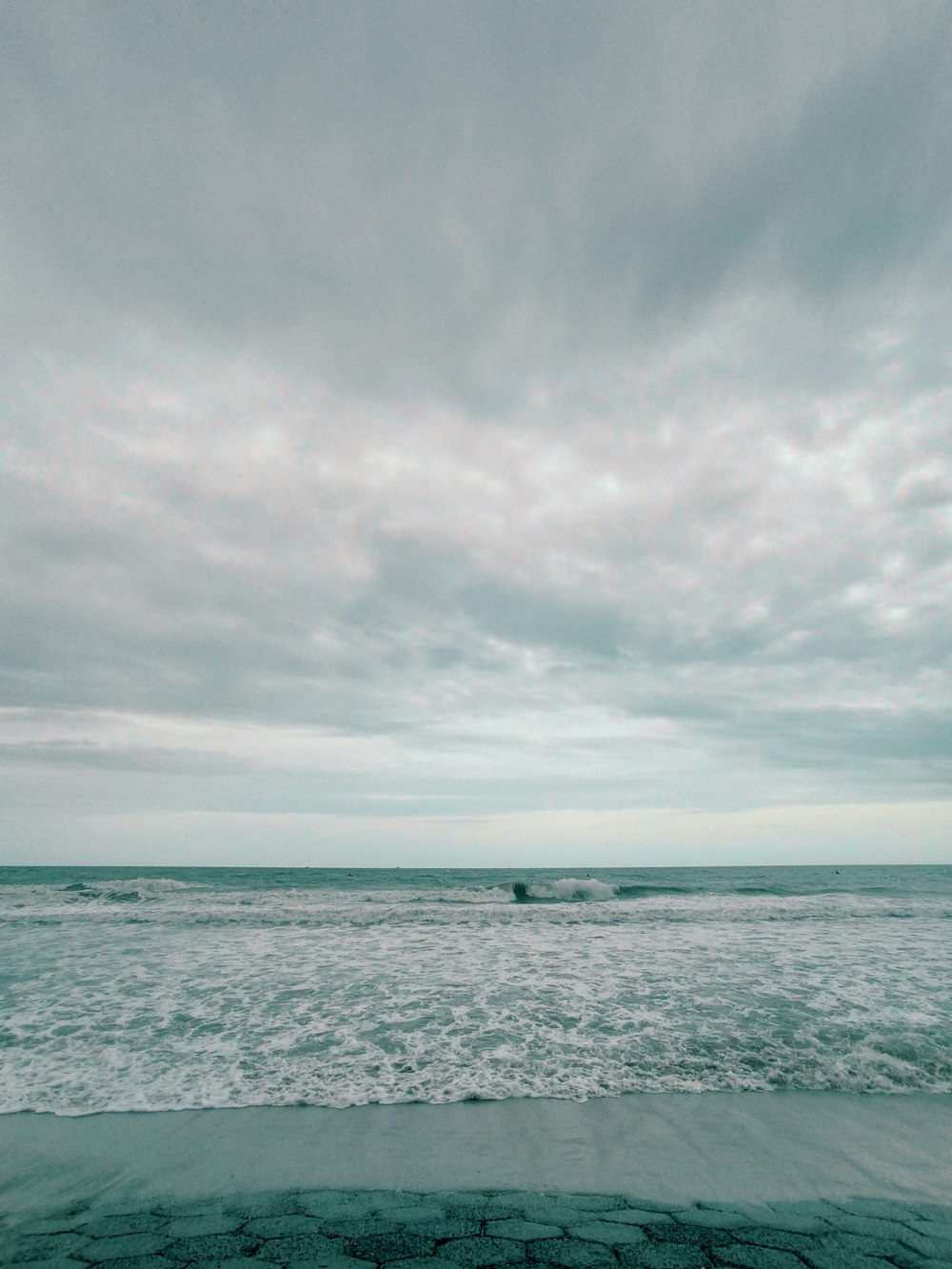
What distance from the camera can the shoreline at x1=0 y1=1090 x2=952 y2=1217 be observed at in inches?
203

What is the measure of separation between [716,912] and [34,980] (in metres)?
25.7

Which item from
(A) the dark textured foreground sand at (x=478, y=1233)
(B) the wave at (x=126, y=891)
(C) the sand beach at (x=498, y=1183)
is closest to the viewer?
(A) the dark textured foreground sand at (x=478, y=1233)

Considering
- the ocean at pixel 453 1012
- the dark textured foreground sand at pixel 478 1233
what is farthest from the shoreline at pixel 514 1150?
the ocean at pixel 453 1012

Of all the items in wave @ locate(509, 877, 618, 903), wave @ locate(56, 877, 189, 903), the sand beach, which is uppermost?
the sand beach

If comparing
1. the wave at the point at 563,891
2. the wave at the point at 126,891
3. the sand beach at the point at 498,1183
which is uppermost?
the sand beach at the point at 498,1183

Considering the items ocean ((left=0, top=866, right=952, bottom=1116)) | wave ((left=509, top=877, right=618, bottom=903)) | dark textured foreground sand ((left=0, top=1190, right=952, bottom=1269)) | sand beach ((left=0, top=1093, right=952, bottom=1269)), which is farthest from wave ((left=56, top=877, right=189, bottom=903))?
dark textured foreground sand ((left=0, top=1190, right=952, bottom=1269))

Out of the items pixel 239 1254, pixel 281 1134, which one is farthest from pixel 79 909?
pixel 239 1254

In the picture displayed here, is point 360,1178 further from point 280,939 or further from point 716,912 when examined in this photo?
point 716,912

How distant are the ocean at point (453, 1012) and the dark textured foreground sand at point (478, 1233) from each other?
221cm

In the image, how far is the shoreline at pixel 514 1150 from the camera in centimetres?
516

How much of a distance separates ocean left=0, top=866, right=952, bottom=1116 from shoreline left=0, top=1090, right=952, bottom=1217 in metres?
0.38

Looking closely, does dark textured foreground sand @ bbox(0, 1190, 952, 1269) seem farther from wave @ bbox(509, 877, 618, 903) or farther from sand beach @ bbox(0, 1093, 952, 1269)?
wave @ bbox(509, 877, 618, 903)

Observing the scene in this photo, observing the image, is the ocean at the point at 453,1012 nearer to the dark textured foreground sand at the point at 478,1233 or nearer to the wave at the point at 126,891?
the dark textured foreground sand at the point at 478,1233

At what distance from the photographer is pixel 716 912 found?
2742 centimetres
